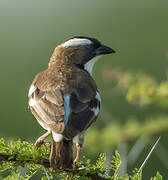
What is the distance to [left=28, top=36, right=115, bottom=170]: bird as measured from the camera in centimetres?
557

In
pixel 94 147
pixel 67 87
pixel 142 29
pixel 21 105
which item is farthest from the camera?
pixel 142 29

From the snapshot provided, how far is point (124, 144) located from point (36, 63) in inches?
519

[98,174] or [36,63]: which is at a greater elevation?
[98,174]

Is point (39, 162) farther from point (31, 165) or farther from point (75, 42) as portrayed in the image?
point (75, 42)

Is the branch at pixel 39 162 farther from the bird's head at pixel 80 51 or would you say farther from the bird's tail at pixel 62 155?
the bird's head at pixel 80 51

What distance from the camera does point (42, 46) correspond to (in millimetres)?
21484

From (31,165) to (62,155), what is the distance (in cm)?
38

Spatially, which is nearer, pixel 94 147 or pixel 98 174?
pixel 98 174

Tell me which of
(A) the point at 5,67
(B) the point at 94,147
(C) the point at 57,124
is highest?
(C) the point at 57,124

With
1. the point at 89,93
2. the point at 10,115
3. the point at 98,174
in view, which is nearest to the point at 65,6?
the point at 10,115

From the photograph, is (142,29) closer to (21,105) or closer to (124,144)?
(21,105)

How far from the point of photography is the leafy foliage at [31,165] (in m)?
4.83

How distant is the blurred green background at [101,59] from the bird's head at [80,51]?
1.05m

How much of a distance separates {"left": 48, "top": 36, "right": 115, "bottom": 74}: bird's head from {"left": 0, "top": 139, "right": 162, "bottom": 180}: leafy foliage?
2.94 metres
